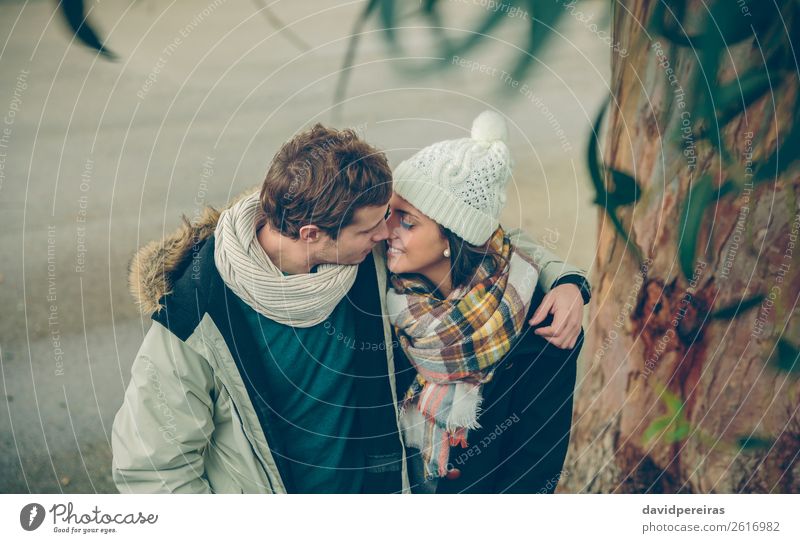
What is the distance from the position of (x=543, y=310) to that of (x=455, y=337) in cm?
28

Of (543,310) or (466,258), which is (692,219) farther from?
(466,258)

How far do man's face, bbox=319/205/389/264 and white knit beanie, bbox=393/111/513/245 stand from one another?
0.11 meters

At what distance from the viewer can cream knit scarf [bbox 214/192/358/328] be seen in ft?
6.63

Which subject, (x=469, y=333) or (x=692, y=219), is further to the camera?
(x=692, y=219)

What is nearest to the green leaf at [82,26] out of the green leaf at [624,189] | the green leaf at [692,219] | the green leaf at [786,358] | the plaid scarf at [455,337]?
the plaid scarf at [455,337]

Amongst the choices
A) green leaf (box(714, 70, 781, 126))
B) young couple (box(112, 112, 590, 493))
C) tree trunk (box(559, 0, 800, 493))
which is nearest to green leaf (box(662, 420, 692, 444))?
tree trunk (box(559, 0, 800, 493))

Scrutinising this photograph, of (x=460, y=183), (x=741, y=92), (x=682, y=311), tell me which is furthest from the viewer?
(x=682, y=311)

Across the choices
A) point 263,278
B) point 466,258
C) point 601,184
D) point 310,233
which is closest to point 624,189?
point 601,184

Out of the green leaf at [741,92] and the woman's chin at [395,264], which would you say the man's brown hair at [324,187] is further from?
the green leaf at [741,92]

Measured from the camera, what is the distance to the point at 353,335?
2.20 metres

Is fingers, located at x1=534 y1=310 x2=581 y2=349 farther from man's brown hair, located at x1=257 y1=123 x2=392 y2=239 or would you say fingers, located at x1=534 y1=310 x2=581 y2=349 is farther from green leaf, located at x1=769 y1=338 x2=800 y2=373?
green leaf, located at x1=769 y1=338 x2=800 y2=373

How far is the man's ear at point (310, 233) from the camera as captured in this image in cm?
207

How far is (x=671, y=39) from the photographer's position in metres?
2.45
